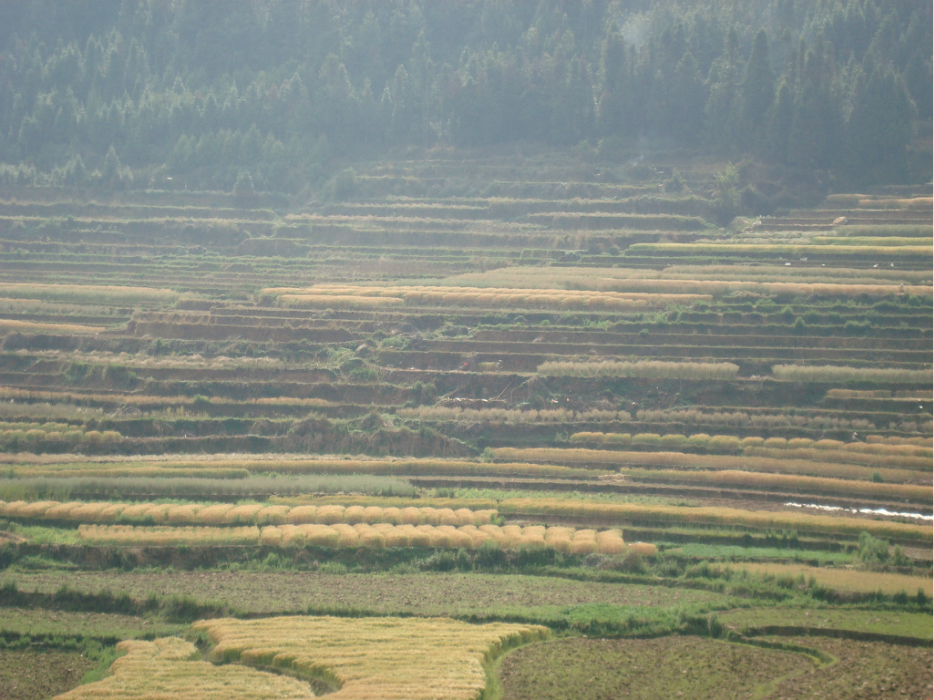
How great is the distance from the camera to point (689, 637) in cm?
2541

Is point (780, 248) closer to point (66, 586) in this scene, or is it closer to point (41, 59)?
point (66, 586)

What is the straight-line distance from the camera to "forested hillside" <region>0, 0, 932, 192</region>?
2938 inches

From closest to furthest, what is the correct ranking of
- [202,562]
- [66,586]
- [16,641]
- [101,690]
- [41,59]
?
[101,690] → [16,641] → [66,586] → [202,562] → [41,59]

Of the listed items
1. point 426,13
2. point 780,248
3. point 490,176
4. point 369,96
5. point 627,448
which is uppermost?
point 426,13

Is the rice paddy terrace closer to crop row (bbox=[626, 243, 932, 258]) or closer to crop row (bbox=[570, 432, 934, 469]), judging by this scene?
crop row (bbox=[570, 432, 934, 469])

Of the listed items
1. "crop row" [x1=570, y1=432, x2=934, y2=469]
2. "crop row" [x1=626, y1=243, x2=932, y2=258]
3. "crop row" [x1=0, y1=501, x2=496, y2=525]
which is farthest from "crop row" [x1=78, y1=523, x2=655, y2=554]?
"crop row" [x1=626, y1=243, x2=932, y2=258]

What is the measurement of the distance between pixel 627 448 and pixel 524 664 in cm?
1788

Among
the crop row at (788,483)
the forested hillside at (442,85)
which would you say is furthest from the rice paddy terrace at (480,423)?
the forested hillside at (442,85)

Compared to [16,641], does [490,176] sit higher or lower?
higher

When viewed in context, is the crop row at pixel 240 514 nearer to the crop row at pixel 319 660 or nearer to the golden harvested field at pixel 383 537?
the golden harvested field at pixel 383 537

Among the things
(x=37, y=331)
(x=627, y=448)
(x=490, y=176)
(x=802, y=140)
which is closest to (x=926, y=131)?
(x=802, y=140)

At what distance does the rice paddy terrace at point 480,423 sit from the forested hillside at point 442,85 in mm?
5685

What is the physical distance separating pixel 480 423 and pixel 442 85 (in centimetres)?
4695

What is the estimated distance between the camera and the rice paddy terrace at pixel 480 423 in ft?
88.8
